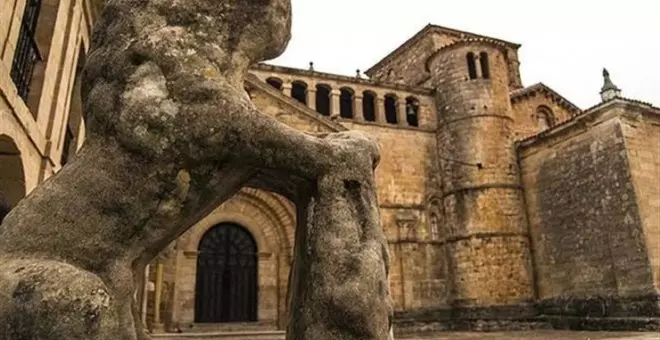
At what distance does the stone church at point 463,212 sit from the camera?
14.0m

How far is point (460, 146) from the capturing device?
18.8 meters

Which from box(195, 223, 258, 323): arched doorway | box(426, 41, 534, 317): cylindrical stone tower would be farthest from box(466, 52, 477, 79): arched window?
box(195, 223, 258, 323): arched doorway

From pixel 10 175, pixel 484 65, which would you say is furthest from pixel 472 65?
pixel 10 175

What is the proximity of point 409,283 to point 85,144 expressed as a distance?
1583 centimetres

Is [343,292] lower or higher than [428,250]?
lower

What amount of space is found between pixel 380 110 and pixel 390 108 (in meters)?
1.26

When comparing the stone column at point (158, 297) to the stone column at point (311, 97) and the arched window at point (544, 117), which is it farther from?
the arched window at point (544, 117)

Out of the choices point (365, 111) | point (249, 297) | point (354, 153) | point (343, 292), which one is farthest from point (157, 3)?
point (365, 111)

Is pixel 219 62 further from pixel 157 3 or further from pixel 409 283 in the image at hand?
pixel 409 283

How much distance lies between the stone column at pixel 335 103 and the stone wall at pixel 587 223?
7.29 m

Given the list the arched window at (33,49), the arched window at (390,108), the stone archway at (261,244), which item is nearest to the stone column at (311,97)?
the arched window at (390,108)

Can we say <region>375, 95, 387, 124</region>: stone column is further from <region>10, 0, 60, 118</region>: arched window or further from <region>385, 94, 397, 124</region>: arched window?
<region>10, 0, 60, 118</region>: arched window

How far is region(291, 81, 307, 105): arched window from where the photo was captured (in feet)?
63.3

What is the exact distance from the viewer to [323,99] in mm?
19844
